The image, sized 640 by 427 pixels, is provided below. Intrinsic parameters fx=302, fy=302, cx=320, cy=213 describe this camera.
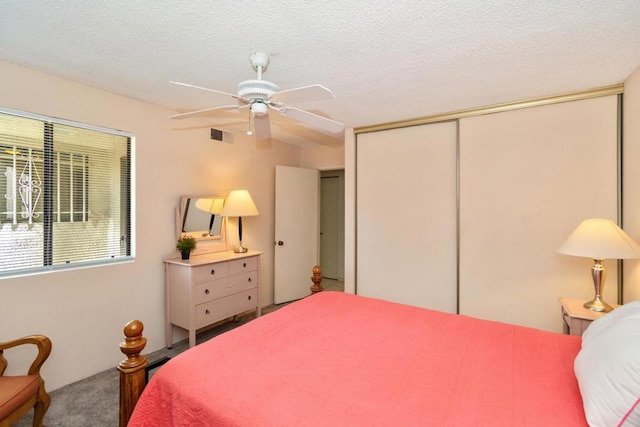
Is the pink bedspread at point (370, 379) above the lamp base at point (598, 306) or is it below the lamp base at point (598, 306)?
below

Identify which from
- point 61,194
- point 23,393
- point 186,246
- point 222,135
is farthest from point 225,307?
point 222,135

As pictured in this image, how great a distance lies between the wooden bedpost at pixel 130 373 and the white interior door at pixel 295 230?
285 cm

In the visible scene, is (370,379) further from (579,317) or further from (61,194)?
(61,194)

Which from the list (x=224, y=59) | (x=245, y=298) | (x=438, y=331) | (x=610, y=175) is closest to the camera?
(x=438, y=331)

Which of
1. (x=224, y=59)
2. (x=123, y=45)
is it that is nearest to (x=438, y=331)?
(x=224, y=59)

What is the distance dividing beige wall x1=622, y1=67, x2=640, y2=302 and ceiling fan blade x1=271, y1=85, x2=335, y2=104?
7.43ft

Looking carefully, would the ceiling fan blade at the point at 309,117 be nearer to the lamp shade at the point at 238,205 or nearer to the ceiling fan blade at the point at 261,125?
the ceiling fan blade at the point at 261,125

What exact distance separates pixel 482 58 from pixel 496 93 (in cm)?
74

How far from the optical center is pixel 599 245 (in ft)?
6.44

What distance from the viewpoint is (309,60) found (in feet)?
6.51

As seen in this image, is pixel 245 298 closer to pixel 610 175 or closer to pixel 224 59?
pixel 224 59

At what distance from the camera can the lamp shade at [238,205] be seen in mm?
3434

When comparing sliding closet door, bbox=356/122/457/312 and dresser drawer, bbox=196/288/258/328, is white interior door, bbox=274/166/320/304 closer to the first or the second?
dresser drawer, bbox=196/288/258/328

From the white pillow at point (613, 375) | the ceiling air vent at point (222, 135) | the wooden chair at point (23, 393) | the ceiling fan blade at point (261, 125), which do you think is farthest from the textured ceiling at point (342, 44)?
the wooden chair at point (23, 393)
